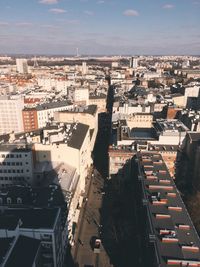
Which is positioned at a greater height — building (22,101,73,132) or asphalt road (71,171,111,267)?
building (22,101,73,132)

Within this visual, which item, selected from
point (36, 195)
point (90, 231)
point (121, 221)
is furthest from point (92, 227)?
point (36, 195)

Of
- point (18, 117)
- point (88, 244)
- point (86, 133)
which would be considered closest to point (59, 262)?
point (88, 244)

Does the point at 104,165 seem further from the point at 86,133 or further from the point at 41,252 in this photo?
the point at 41,252

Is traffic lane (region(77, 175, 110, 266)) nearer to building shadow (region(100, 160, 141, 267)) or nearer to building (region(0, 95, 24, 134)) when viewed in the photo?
building shadow (region(100, 160, 141, 267))

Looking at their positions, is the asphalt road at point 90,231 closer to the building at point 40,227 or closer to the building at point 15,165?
the building at point 40,227

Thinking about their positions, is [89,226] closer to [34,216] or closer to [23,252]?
[34,216]

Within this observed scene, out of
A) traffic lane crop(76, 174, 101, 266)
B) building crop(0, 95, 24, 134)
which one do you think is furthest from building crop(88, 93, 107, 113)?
traffic lane crop(76, 174, 101, 266)
